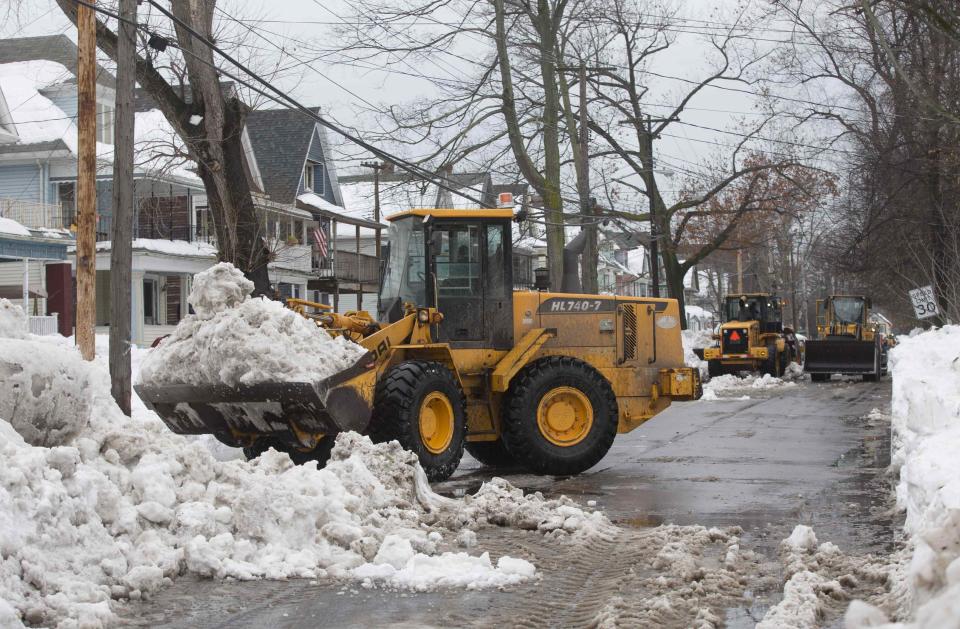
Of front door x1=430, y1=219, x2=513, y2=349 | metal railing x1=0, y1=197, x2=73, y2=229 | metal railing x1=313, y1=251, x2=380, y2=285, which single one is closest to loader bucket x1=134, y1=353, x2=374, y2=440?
front door x1=430, y1=219, x2=513, y2=349

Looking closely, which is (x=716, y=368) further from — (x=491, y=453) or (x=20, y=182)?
(x=491, y=453)

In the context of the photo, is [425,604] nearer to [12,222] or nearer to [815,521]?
[815,521]

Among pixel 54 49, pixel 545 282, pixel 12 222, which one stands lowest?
pixel 545 282

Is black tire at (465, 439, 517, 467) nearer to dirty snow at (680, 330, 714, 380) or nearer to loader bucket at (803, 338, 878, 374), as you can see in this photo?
loader bucket at (803, 338, 878, 374)

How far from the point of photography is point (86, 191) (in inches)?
587

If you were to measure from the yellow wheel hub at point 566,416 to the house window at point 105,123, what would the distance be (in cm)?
2829

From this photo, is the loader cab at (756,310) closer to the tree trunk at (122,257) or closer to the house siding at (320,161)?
the house siding at (320,161)

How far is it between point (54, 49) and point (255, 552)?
1421 inches

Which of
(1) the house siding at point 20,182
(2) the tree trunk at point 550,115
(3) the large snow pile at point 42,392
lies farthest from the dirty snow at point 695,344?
(3) the large snow pile at point 42,392

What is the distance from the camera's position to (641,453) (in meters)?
15.3

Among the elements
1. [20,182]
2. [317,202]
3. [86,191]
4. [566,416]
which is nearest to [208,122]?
[86,191]

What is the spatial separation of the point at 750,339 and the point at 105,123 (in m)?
21.8

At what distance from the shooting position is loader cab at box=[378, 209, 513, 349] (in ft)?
42.2

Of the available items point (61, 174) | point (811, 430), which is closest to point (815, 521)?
point (811, 430)
